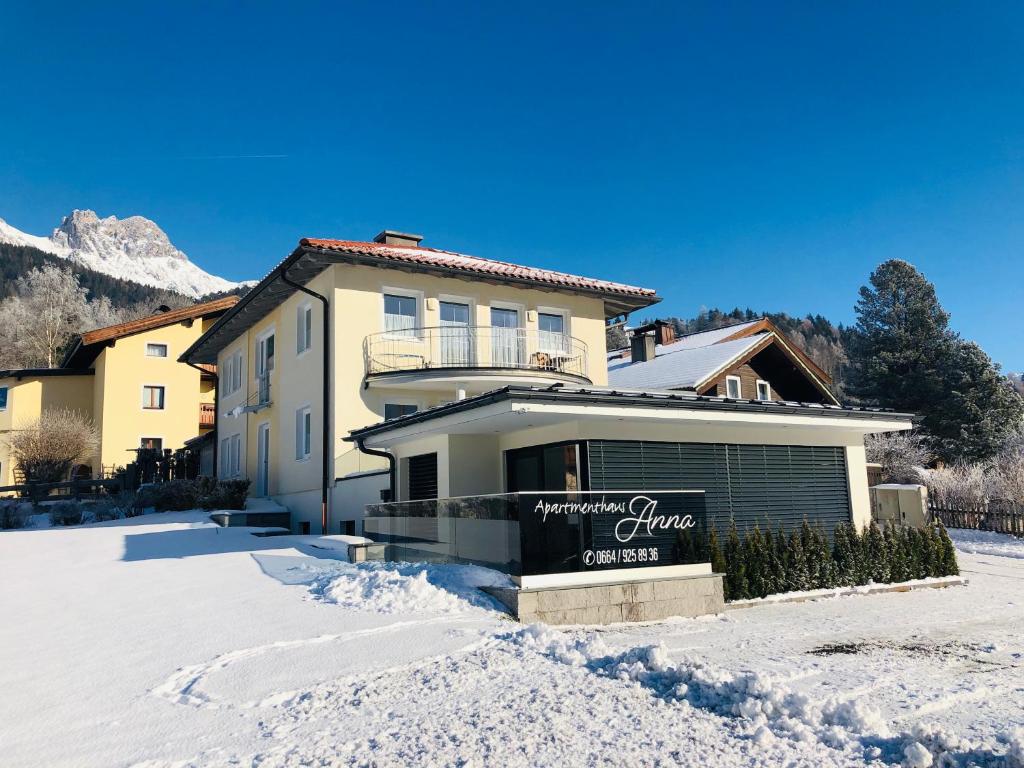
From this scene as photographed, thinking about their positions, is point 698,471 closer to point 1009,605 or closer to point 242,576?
point 1009,605

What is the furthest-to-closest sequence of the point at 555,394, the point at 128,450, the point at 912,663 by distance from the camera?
the point at 128,450 < the point at 555,394 < the point at 912,663

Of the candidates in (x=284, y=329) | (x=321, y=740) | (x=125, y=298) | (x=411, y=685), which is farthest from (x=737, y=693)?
(x=125, y=298)

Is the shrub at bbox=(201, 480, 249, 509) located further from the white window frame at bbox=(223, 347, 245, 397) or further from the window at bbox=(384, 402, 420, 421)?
the white window frame at bbox=(223, 347, 245, 397)

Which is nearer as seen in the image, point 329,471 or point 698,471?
point 698,471

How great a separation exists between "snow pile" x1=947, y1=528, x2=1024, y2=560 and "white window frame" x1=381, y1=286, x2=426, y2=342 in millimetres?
15429

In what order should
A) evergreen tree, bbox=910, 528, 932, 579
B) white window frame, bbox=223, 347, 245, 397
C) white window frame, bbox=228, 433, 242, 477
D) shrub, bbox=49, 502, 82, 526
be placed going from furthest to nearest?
white window frame, bbox=223, 347, 245, 397
white window frame, bbox=228, 433, 242, 477
shrub, bbox=49, 502, 82, 526
evergreen tree, bbox=910, 528, 932, 579

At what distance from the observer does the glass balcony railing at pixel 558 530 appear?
9.34 metres

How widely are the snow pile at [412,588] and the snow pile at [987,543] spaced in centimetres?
1625

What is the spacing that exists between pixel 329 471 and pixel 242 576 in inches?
284

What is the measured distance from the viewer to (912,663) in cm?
766

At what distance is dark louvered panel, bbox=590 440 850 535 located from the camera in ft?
41.0

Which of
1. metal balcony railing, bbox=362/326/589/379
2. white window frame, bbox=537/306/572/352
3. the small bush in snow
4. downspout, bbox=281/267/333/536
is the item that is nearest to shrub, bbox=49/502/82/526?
downspout, bbox=281/267/333/536

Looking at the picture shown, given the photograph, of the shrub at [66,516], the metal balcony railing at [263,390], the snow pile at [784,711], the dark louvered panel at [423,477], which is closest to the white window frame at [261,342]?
the metal balcony railing at [263,390]

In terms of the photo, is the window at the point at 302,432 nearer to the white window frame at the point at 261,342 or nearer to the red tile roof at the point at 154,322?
the white window frame at the point at 261,342
